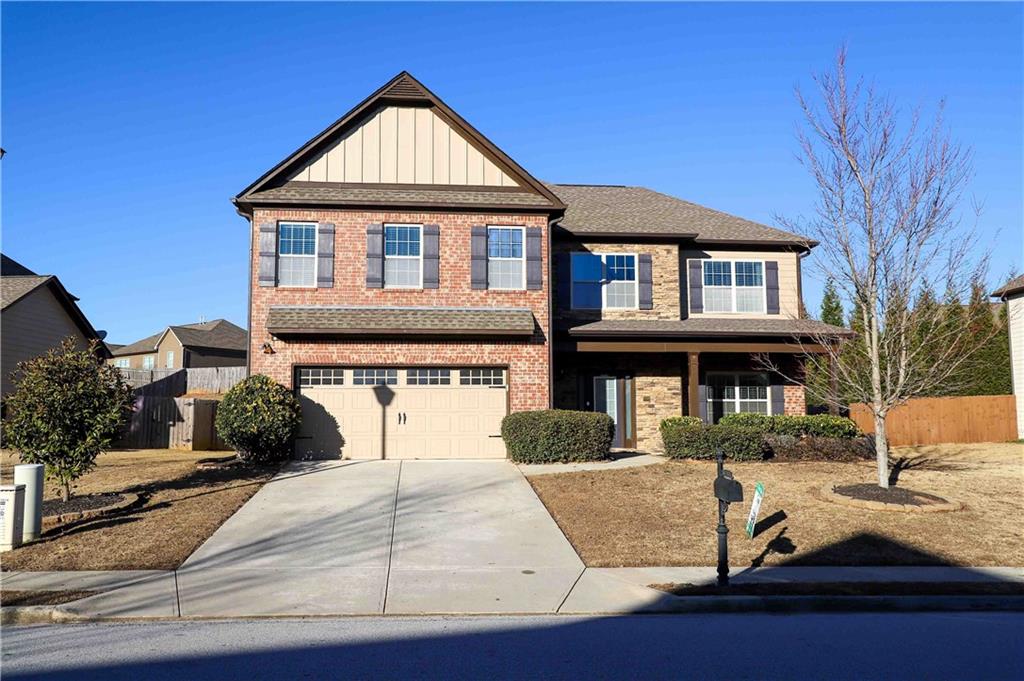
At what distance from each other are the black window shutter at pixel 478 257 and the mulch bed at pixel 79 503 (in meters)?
8.90

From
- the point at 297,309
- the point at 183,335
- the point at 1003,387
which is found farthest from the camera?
the point at 183,335

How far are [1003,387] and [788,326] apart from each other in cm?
1023

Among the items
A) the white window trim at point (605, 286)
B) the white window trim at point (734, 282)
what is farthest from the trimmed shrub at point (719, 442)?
the white window trim at point (734, 282)

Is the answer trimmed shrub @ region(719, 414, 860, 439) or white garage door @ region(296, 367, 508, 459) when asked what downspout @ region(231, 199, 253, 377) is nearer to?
white garage door @ region(296, 367, 508, 459)

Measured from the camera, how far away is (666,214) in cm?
2247

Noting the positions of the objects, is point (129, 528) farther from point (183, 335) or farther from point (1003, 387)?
point (183, 335)

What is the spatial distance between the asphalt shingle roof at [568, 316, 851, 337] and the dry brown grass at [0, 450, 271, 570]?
8656 mm

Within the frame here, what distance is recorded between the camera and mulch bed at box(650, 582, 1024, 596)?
26.7 feet

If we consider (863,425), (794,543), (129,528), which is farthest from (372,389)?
(863,425)

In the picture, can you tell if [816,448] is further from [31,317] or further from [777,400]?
[31,317]

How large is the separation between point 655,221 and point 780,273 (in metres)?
3.80

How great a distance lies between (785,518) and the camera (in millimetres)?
11758

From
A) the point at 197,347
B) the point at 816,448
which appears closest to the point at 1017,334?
the point at 816,448

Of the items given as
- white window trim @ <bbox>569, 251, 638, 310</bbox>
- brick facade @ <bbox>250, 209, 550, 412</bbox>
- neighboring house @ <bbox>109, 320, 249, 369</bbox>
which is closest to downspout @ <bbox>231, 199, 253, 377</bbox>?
brick facade @ <bbox>250, 209, 550, 412</bbox>
